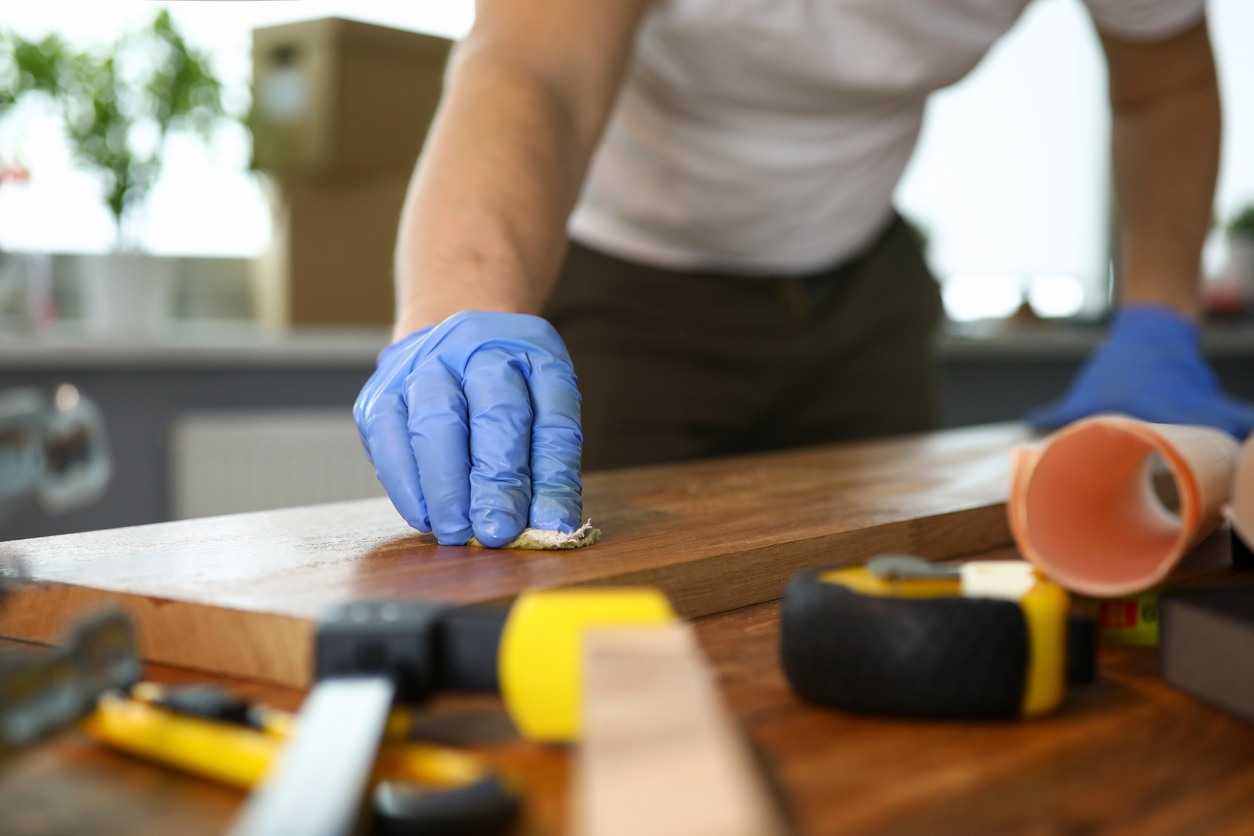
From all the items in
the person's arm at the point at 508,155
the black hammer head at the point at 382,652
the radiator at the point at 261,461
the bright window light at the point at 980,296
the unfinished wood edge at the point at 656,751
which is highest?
the person's arm at the point at 508,155

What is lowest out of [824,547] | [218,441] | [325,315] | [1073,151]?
[218,441]

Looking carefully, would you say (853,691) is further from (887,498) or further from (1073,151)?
(1073,151)

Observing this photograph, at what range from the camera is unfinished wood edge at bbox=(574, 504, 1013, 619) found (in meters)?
0.59

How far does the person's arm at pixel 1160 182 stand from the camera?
4.52 ft

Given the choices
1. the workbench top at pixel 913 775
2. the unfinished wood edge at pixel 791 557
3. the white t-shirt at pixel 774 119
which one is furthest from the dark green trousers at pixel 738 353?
the workbench top at pixel 913 775

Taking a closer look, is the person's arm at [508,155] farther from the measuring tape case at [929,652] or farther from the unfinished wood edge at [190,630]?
the measuring tape case at [929,652]

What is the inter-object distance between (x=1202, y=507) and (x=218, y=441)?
2.11m

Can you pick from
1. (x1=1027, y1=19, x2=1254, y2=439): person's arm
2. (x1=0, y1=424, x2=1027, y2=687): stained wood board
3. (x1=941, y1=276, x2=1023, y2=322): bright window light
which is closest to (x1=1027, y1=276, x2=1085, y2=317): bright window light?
(x1=941, y1=276, x2=1023, y2=322): bright window light

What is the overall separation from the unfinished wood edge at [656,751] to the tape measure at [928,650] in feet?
0.24

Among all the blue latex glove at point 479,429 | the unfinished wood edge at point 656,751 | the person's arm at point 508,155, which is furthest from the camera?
the person's arm at point 508,155

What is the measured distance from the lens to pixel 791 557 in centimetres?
65

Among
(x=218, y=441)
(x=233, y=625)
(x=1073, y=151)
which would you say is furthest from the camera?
(x=1073, y=151)

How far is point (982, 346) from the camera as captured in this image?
120 inches

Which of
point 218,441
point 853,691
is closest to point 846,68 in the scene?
point 853,691
